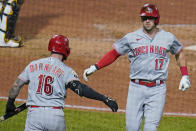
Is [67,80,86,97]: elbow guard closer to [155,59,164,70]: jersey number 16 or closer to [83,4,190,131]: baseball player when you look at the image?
[83,4,190,131]: baseball player

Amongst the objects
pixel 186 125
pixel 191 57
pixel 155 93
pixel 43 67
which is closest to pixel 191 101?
pixel 186 125

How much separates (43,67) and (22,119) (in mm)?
3995

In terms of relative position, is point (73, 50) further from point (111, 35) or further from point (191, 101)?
point (191, 101)

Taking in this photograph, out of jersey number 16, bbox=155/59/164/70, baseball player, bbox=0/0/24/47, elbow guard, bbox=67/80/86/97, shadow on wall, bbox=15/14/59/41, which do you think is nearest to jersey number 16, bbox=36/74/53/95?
elbow guard, bbox=67/80/86/97

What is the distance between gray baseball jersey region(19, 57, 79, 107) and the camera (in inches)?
232

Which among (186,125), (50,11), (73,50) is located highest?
(50,11)

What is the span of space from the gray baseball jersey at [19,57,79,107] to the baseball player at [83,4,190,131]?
135 cm

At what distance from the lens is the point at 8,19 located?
16.2m

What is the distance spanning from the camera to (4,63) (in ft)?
47.9

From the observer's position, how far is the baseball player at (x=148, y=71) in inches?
275

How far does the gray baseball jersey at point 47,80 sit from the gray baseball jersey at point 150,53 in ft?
4.43

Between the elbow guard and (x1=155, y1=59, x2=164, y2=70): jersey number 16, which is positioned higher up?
(x1=155, y1=59, x2=164, y2=70): jersey number 16

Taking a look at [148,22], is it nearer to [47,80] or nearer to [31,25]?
[47,80]

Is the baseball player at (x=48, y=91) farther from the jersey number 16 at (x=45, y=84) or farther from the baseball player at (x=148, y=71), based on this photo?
the baseball player at (x=148, y=71)
